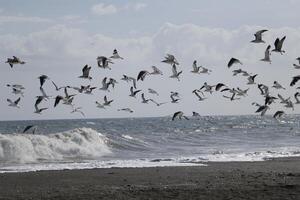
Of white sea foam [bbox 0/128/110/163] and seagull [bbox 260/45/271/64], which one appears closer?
seagull [bbox 260/45/271/64]

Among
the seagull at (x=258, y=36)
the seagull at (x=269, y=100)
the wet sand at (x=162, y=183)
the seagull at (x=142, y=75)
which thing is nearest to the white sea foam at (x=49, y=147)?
the wet sand at (x=162, y=183)

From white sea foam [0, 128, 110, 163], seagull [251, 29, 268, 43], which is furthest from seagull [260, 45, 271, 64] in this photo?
white sea foam [0, 128, 110, 163]

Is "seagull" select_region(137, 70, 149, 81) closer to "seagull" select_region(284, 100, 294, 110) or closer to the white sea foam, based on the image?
"seagull" select_region(284, 100, 294, 110)

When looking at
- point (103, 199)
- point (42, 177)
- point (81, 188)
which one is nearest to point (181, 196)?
point (103, 199)

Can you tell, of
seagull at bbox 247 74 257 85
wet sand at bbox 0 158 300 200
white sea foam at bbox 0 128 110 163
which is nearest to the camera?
wet sand at bbox 0 158 300 200

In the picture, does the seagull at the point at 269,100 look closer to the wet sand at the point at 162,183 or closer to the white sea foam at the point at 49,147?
the wet sand at the point at 162,183

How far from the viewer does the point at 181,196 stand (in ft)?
50.0

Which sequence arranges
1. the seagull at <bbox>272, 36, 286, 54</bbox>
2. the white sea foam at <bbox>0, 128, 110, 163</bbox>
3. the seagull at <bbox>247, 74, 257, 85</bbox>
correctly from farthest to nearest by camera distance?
1. the white sea foam at <bbox>0, 128, 110, 163</bbox>
2. the seagull at <bbox>247, 74, 257, 85</bbox>
3. the seagull at <bbox>272, 36, 286, 54</bbox>

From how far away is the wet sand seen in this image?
51.2 feet

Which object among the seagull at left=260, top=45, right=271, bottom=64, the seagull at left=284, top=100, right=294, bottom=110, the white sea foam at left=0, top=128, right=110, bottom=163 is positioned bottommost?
the white sea foam at left=0, top=128, right=110, bottom=163

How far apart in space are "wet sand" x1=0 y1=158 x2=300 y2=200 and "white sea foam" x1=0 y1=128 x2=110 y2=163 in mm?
10484

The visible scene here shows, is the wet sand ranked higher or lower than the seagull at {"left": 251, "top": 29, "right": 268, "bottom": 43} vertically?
lower

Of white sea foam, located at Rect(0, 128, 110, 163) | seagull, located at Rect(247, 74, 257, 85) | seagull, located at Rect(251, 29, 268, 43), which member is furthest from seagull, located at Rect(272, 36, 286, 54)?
white sea foam, located at Rect(0, 128, 110, 163)

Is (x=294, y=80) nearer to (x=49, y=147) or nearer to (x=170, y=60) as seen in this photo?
(x=170, y=60)
